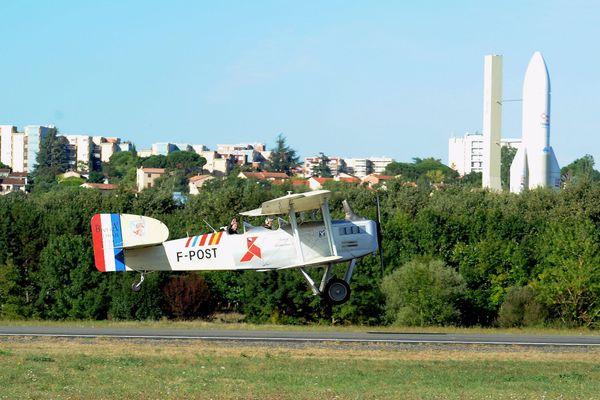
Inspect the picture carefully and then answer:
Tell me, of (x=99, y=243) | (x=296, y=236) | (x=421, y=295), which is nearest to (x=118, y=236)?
(x=99, y=243)

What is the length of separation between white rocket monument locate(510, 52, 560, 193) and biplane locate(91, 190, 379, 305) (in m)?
77.4

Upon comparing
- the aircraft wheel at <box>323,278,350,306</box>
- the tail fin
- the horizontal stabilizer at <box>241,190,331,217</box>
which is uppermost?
the horizontal stabilizer at <box>241,190,331,217</box>

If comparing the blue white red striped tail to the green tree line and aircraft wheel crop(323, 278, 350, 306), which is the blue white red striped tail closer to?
aircraft wheel crop(323, 278, 350, 306)

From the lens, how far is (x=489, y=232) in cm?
6356

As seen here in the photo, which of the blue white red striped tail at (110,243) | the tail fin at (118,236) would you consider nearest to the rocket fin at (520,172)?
the tail fin at (118,236)

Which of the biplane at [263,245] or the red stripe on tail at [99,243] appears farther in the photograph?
the red stripe on tail at [99,243]

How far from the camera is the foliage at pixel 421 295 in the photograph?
52500mm

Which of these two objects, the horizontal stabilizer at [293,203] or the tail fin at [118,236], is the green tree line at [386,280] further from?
the tail fin at [118,236]

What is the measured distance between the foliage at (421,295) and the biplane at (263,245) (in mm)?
19937

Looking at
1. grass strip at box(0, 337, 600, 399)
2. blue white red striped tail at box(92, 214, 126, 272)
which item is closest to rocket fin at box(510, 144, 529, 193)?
grass strip at box(0, 337, 600, 399)

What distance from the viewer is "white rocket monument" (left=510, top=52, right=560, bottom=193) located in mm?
108056

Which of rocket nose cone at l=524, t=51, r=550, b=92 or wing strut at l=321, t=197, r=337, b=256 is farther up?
rocket nose cone at l=524, t=51, r=550, b=92

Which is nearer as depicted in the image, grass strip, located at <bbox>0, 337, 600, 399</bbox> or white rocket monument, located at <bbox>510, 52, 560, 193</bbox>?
grass strip, located at <bbox>0, 337, 600, 399</bbox>

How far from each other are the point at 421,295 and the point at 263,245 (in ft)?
72.2
